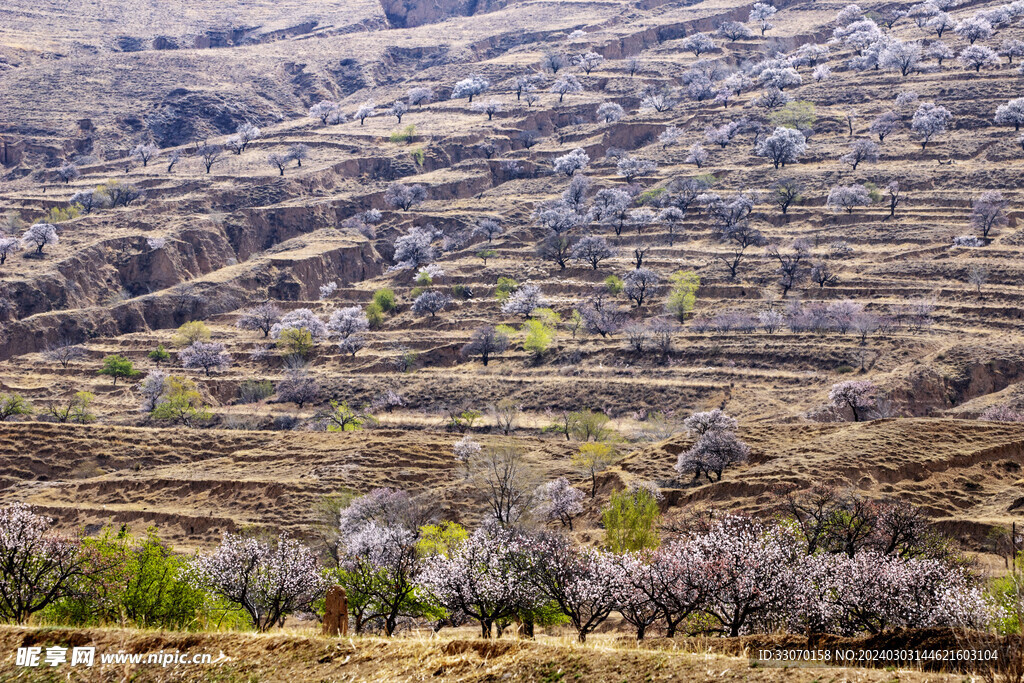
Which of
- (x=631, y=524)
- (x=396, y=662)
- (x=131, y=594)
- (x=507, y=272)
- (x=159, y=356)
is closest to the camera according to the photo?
(x=396, y=662)

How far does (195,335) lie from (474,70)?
3508 inches

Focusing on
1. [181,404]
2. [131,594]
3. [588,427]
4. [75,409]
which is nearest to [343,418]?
[181,404]

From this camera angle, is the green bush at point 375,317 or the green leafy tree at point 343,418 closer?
the green leafy tree at point 343,418

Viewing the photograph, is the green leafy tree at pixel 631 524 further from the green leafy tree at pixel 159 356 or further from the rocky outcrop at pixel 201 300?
the rocky outcrop at pixel 201 300

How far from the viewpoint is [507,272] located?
9025 cm

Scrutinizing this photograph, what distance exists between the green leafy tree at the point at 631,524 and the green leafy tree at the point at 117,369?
53.7 metres

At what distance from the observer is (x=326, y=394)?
73.2 meters

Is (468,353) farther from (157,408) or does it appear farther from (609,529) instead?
(609,529)

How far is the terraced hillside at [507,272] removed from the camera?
51.2m

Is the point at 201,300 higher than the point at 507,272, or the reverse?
the point at 507,272

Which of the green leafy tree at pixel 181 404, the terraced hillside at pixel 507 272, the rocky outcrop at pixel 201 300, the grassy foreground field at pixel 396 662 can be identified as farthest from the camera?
the rocky outcrop at pixel 201 300

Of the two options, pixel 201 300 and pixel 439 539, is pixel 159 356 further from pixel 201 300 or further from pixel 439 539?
pixel 439 539

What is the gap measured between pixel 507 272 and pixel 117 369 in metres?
36.3

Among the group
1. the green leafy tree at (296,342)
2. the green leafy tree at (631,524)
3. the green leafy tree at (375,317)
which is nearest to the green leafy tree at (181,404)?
the green leafy tree at (296,342)
